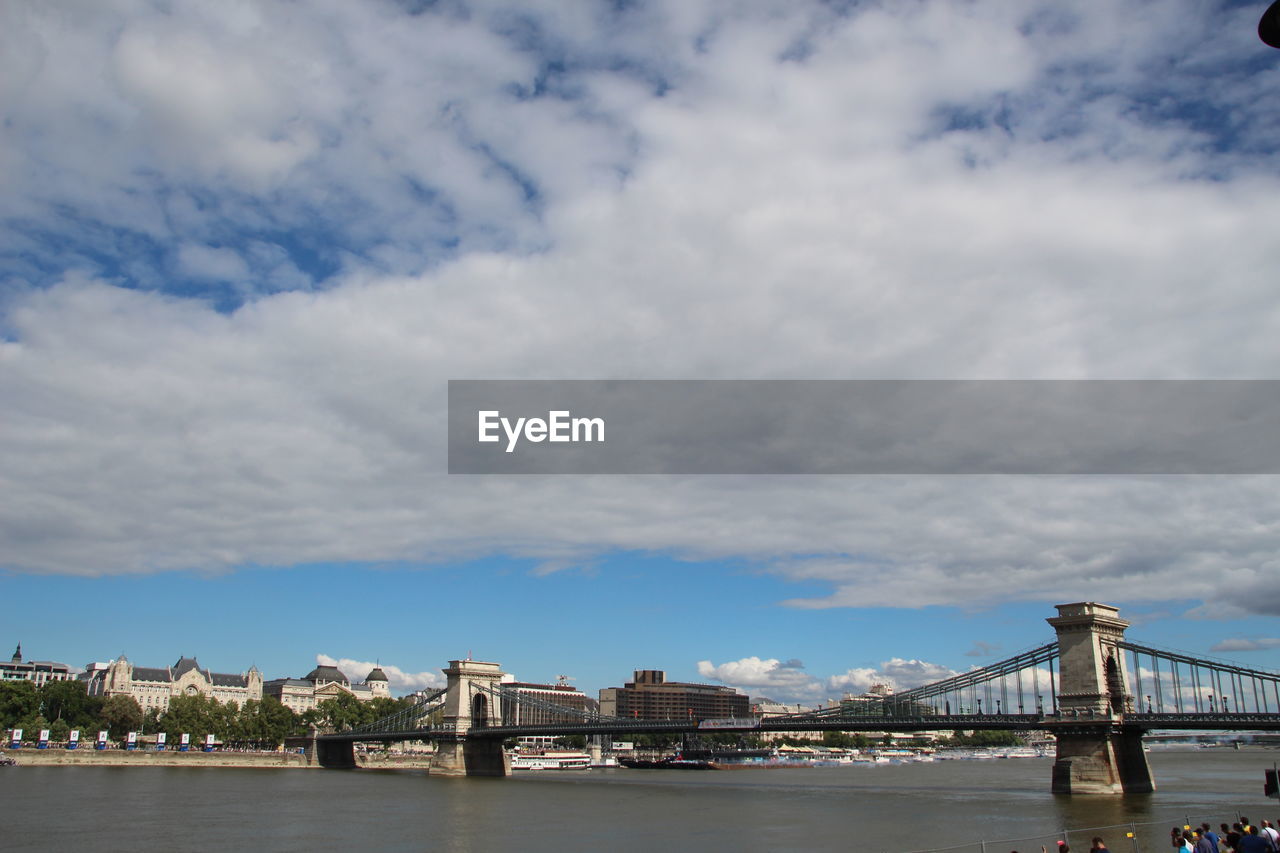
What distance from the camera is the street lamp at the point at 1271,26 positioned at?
5480 mm

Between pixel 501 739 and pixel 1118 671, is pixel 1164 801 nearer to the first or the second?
pixel 1118 671

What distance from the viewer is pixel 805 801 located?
66062 millimetres

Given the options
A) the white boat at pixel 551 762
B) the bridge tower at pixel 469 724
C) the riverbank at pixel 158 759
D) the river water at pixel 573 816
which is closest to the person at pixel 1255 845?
the river water at pixel 573 816

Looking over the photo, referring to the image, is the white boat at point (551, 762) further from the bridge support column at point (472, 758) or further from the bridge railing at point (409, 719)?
the bridge support column at point (472, 758)

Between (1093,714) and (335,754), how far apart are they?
9713 cm

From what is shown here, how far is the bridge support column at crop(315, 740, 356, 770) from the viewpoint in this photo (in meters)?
123

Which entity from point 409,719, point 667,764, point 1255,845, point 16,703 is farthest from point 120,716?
point 1255,845

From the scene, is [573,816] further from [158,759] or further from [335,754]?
[335,754]

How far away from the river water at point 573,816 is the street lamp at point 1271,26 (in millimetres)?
24255

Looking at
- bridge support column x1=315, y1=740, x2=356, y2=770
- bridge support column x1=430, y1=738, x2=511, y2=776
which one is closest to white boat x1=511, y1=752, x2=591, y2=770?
bridge support column x1=315, y1=740, x2=356, y2=770

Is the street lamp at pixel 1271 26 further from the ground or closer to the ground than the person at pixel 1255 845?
further from the ground

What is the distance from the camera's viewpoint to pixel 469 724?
360ft

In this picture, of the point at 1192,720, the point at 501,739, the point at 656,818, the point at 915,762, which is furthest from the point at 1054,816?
the point at 915,762

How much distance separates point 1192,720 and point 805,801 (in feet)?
79.6
